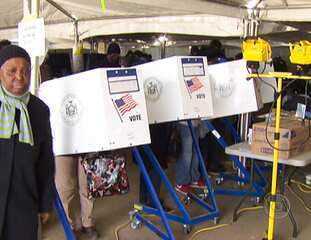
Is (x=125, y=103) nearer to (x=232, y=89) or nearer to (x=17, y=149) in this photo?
(x=17, y=149)

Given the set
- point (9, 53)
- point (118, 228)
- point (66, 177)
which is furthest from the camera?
point (118, 228)

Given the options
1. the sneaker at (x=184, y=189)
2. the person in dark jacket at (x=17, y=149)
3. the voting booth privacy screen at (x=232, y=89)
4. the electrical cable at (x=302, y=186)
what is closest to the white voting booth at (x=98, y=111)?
the person in dark jacket at (x=17, y=149)

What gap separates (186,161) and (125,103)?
1.55 m

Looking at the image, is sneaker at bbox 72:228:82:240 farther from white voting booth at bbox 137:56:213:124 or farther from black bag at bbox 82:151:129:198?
white voting booth at bbox 137:56:213:124

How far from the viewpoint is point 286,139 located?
2971 mm

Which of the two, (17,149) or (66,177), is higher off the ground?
(17,149)

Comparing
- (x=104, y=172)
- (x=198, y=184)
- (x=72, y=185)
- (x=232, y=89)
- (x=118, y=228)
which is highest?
(x=232, y=89)

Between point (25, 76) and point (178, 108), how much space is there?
1213mm

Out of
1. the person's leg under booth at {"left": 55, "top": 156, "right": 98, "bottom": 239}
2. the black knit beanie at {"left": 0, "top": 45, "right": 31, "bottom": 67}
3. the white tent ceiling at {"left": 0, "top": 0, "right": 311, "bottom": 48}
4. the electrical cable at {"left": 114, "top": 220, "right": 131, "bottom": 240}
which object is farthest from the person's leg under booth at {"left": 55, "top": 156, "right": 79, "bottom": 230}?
the white tent ceiling at {"left": 0, "top": 0, "right": 311, "bottom": 48}

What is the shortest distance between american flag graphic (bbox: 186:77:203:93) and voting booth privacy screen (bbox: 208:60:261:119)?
58 centimetres

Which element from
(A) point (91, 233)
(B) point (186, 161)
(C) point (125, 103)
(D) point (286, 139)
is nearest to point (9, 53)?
(C) point (125, 103)

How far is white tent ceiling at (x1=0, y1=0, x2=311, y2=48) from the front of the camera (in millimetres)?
3629

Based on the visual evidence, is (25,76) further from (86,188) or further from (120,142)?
(86,188)

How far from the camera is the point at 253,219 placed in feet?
11.5
